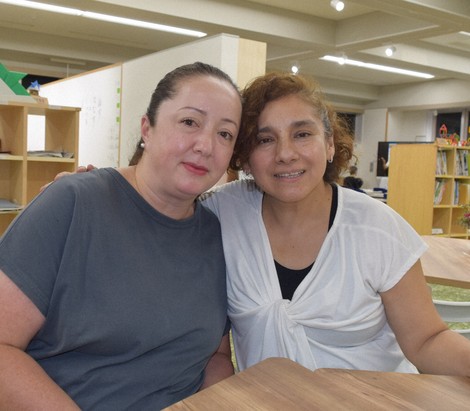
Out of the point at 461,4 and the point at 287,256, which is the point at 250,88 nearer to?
→ the point at 287,256

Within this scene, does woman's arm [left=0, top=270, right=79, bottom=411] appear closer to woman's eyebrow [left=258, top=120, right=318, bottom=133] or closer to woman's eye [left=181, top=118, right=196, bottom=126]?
woman's eye [left=181, top=118, right=196, bottom=126]

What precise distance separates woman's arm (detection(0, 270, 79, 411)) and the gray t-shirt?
27 millimetres

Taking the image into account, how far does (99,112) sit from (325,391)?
214 inches

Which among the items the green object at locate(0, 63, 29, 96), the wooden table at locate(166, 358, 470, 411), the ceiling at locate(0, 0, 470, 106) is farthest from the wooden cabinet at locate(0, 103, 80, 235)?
the wooden table at locate(166, 358, 470, 411)

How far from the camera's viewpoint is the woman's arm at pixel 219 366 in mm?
1492

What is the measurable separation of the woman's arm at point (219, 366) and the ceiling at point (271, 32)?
449 centimetres

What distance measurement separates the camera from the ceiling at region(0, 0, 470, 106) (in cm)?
593

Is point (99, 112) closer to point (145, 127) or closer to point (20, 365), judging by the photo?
point (145, 127)

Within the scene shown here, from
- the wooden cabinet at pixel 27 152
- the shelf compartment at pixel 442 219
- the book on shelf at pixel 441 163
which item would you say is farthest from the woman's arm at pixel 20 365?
the shelf compartment at pixel 442 219

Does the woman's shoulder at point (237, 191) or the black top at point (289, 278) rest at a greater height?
the woman's shoulder at point (237, 191)

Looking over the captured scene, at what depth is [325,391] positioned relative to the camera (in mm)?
941

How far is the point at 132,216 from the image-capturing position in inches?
52.0

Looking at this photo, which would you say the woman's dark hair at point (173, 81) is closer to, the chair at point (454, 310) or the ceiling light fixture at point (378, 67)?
the chair at point (454, 310)

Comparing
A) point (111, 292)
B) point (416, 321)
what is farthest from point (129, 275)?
point (416, 321)
